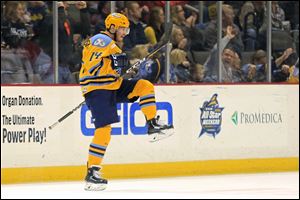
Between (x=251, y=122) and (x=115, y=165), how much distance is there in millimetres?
1707

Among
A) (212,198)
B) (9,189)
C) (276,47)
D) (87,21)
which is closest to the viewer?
(212,198)

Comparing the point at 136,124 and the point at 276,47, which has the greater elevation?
the point at 276,47

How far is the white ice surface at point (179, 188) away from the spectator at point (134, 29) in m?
1.61

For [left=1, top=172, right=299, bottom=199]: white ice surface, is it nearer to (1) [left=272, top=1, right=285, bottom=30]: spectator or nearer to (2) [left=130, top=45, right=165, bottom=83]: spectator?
(2) [left=130, top=45, right=165, bottom=83]: spectator

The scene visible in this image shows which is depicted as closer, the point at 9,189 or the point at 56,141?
the point at 9,189

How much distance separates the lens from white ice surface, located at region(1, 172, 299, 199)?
378 inches

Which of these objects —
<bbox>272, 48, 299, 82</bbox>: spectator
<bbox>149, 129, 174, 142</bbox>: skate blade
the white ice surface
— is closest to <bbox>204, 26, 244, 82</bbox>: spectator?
<bbox>272, 48, 299, 82</bbox>: spectator

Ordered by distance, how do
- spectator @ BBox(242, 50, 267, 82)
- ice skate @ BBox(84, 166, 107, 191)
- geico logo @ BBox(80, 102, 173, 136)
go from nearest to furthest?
1. ice skate @ BBox(84, 166, 107, 191)
2. geico logo @ BBox(80, 102, 173, 136)
3. spectator @ BBox(242, 50, 267, 82)

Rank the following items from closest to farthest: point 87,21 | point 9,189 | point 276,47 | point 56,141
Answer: point 9,189 → point 56,141 → point 87,21 → point 276,47

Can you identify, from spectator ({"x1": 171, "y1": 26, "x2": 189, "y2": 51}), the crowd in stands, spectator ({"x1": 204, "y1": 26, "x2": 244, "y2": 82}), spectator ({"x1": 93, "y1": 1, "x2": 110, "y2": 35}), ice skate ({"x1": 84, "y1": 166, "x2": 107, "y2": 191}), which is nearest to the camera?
ice skate ({"x1": 84, "y1": 166, "x2": 107, "y2": 191})

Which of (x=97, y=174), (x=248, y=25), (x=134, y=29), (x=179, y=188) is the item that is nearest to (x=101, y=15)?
(x=134, y=29)

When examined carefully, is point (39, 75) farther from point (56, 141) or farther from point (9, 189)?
point (9, 189)

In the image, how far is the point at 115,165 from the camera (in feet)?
37.0

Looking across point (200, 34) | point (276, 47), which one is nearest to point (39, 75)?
point (200, 34)
